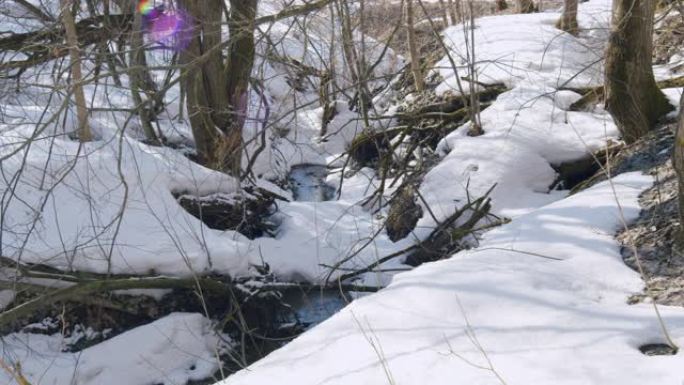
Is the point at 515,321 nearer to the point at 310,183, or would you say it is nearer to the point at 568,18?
the point at 310,183

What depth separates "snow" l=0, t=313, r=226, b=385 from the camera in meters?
6.10

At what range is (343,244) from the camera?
794 cm

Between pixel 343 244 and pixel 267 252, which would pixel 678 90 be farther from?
pixel 267 252

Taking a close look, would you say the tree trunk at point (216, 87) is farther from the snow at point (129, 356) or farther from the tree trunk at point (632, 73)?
the tree trunk at point (632, 73)

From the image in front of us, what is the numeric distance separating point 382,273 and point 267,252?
1485 millimetres

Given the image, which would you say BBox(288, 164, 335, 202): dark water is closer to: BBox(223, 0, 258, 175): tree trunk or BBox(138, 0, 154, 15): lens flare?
BBox(223, 0, 258, 175): tree trunk

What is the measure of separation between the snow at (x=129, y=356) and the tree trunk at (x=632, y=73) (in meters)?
4.48

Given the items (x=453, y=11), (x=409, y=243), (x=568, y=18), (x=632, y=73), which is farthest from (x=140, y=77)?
(x=453, y=11)

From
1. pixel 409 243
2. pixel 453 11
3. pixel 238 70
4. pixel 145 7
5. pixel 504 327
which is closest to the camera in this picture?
pixel 504 327

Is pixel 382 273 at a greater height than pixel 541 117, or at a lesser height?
lesser

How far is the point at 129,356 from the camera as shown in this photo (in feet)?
20.8

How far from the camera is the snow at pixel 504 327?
9.57 feet

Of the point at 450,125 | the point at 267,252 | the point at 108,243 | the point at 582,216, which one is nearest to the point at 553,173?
the point at 450,125

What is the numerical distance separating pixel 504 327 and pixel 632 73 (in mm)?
4083
